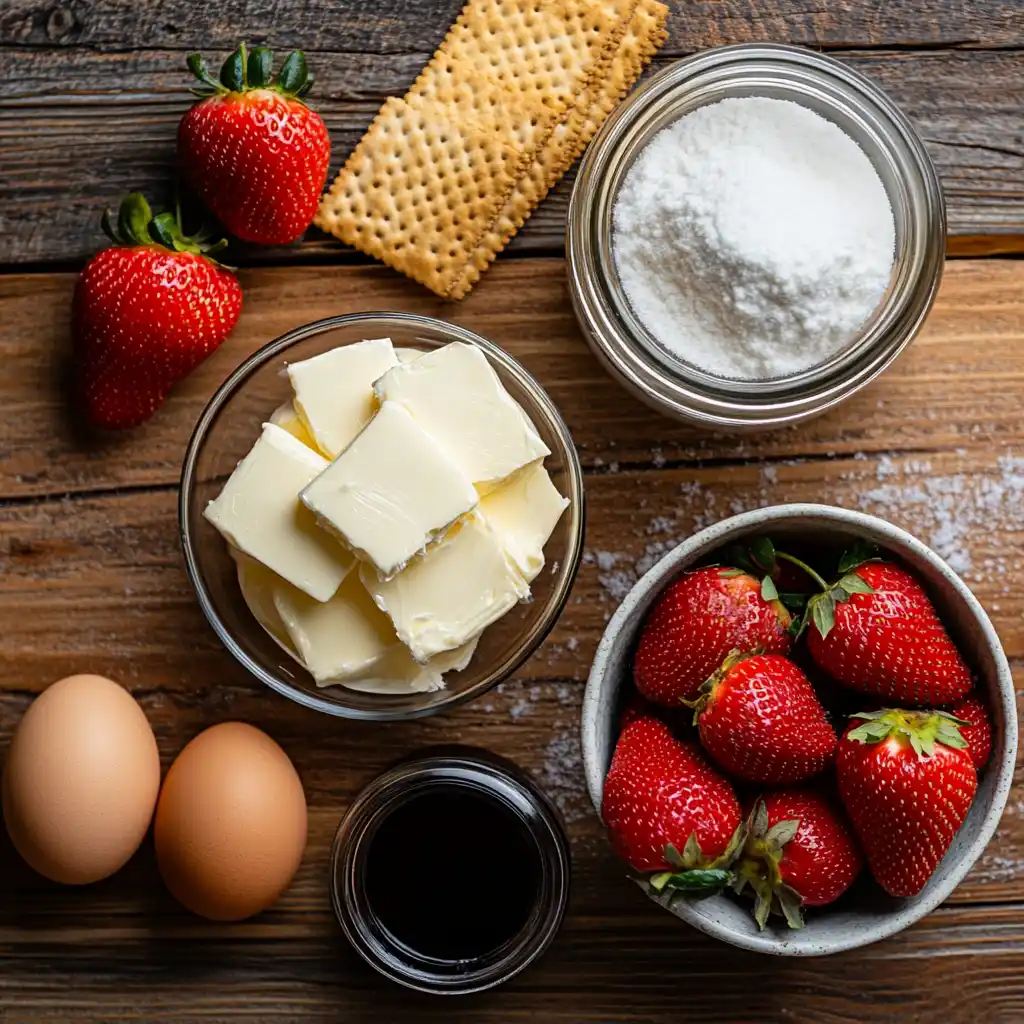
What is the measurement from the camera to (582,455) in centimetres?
122

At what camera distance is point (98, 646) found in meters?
1.24

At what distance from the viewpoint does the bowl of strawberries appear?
0.99 meters

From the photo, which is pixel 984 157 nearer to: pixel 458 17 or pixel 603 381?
pixel 603 381

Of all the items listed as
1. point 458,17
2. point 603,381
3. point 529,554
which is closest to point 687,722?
point 529,554

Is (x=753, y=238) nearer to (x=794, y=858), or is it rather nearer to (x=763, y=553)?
(x=763, y=553)

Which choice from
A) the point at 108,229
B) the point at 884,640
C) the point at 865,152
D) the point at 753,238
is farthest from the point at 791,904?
the point at 108,229

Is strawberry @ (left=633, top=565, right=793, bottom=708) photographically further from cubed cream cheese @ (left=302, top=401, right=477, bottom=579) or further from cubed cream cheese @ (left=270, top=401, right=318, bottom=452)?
cubed cream cheese @ (left=270, top=401, right=318, bottom=452)

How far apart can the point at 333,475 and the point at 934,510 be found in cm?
67

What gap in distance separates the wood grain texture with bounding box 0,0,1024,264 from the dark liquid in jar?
62 centimetres

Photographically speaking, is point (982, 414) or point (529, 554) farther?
point (982, 414)

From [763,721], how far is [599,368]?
0.44 metres

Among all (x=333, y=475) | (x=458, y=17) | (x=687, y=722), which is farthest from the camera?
(x=458, y=17)

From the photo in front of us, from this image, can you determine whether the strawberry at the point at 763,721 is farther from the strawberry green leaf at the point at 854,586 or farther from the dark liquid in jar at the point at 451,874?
the dark liquid in jar at the point at 451,874

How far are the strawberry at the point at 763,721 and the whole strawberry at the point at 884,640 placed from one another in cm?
5
